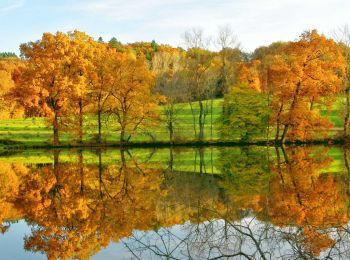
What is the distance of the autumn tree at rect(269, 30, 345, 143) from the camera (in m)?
43.5

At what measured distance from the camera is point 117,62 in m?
47.4

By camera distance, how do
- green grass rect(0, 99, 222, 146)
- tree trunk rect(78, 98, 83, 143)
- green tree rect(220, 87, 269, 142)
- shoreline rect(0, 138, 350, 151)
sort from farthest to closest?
green tree rect(220, 87, 269, 142), green grass rect(0, 99, 222, 146), tree trunk rect(78, 98, 83, 143), shoreline rect(0, 138, 350, 151)

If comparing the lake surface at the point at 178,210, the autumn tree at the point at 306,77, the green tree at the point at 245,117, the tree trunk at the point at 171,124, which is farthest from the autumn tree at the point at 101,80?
the lake surface at the point at 178,210

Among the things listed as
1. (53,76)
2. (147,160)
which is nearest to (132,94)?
(53,76)

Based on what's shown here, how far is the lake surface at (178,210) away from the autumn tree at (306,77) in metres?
14.2

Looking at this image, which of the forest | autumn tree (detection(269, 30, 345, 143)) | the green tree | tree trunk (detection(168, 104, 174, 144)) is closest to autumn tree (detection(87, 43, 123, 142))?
the forest

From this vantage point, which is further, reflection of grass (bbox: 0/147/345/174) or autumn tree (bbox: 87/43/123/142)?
autumn tree (bbox: 87/43/123/142)

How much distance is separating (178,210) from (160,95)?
32.5 meters

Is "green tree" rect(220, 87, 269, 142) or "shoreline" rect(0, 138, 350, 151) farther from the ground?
"green tree" rect(220, 87, 269, 142)

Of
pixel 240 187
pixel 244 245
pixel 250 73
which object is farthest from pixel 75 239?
pixel 250 73

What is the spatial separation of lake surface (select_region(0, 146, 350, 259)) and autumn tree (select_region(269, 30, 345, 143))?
14.2 m

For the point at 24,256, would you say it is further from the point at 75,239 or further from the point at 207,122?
the point at 207,122

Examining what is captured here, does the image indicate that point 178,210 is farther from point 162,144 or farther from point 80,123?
point 80,123

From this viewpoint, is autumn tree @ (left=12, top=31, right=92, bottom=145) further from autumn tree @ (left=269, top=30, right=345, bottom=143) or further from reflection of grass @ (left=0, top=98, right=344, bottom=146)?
autumn tree @ (left=269, top=30, right=345, bottom=143)
